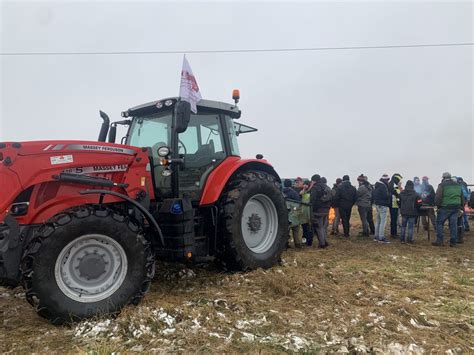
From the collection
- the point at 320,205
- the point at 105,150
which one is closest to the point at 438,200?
the point at 320,205

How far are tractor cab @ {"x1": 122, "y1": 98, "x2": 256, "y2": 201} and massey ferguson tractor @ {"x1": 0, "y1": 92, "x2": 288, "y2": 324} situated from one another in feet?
0.05

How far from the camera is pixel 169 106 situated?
5270 mm

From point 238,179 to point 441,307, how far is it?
291 centimetres

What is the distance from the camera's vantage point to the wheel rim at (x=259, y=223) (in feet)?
18.7

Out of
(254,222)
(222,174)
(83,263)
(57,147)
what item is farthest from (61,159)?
(254,222)

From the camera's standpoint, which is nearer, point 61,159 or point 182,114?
point 61,159

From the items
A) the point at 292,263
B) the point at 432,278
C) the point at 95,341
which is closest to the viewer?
the point at 95,341

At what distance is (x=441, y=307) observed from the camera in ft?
13.7

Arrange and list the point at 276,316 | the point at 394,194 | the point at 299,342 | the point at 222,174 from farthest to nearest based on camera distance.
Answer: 1. the point at 394,194
2. the point at 222,174
3. the point at 276,316
4. the point at 299,342

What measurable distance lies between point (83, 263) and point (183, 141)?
84.9 inches

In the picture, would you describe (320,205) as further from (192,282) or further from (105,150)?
(105,150)

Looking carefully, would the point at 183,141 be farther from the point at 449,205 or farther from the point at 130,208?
the point at 449,205

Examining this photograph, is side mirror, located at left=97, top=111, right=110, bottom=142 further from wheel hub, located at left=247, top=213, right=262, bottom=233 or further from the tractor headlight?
wheel hub, located at left=247, top=213, right=262, bottom=233

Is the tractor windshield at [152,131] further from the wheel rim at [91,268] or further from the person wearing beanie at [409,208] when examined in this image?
the person wearing beanie at [409,208]
